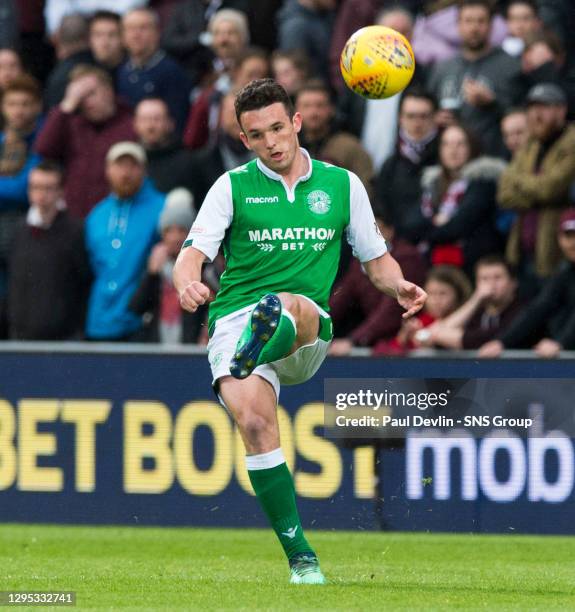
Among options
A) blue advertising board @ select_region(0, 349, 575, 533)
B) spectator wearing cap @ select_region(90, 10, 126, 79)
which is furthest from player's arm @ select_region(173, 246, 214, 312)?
spectator wearing cap @ select_region(90, 10, 126, 79)

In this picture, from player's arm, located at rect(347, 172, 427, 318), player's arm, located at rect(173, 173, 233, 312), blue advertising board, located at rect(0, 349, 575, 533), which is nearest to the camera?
player's arm, located at rect(173, 173, 233, 312)

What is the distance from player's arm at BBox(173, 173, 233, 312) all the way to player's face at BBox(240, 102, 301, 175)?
0.82 feet

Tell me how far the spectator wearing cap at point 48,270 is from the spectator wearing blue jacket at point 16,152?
75cm

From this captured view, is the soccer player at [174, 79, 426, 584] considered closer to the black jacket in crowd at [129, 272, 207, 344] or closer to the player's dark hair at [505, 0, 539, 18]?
the black jacket in crowd at [129, 272, 207, 344]

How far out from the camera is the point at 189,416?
1177cm

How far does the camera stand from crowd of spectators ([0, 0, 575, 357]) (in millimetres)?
12094

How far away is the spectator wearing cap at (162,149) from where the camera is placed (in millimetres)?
13609

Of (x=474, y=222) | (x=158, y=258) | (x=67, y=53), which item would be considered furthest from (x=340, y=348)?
(x=67, y=53)

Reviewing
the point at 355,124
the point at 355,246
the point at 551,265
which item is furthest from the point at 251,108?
the point at 355,124

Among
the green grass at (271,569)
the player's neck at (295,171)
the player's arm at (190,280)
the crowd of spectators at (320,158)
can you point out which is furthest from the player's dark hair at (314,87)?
the player's arm at (190,280)

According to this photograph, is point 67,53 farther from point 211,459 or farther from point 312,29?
point 211,459

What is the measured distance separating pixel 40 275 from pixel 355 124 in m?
3.06

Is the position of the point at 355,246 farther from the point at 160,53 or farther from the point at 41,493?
the point at 160,53

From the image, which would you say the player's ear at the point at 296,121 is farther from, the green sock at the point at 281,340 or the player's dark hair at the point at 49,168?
the player's dark hair at the point at 49,168
